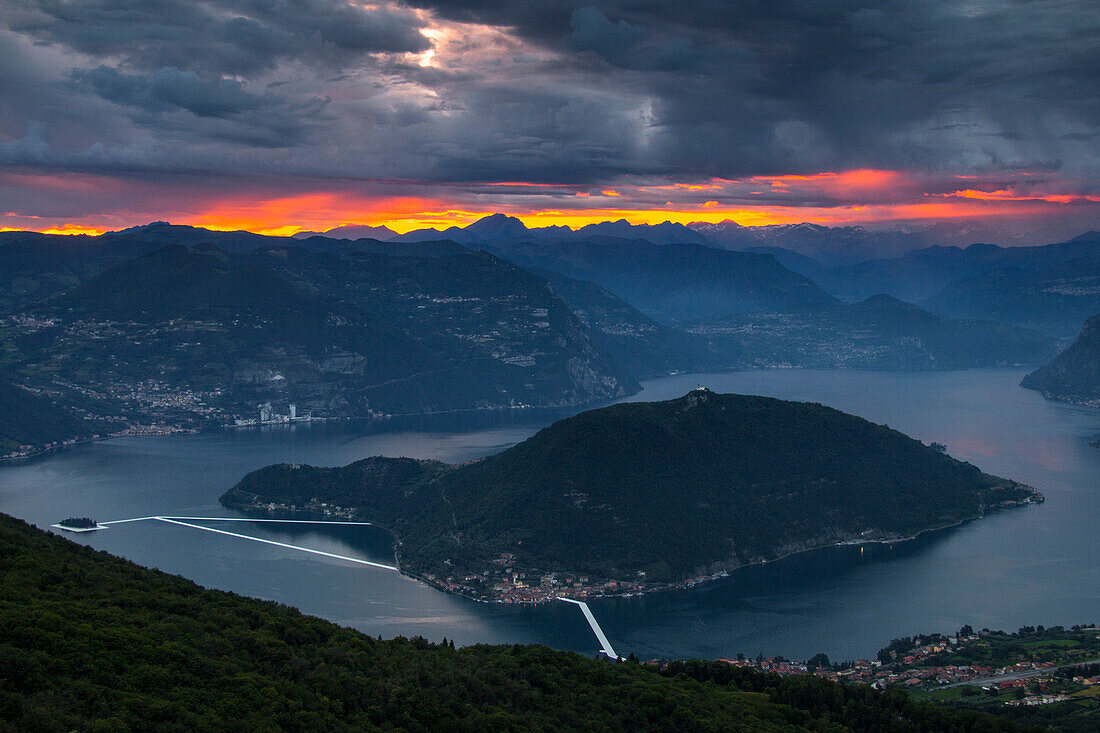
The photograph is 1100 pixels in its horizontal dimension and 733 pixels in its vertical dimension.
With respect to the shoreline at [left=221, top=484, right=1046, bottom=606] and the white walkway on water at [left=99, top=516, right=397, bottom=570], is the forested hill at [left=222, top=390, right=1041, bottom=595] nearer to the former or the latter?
the shoreline at [left=221, top=484, right=1046, bottom=606]

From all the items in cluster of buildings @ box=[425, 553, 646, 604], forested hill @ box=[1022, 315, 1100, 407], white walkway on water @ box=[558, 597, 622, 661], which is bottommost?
white walkway on water @ box=[558, 597, 622, 661]

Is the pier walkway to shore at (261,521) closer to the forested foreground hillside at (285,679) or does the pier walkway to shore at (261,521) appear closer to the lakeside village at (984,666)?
the lakeside village at (984,666)

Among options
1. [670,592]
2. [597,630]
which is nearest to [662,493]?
[670,592]

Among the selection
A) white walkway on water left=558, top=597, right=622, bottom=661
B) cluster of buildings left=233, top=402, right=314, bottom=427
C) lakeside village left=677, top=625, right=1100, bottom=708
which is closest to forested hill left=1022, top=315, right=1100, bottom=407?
cluster of buildings left=233, top=402, right=314, bottom=427

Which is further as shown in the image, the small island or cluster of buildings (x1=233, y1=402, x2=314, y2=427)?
cluster of buildings (x1=233, y1=402, x2=314, y2=427)

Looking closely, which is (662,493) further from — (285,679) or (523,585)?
(285,679)

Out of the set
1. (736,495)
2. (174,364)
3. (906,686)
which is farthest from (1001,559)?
(174,364)
